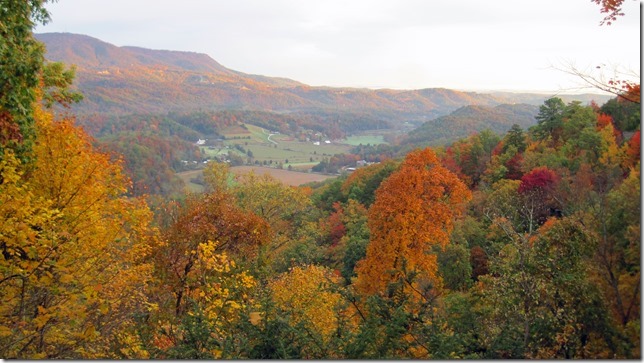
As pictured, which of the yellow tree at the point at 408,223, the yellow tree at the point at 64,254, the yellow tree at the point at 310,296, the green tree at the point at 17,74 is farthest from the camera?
the yellow tree at the point at 408,223

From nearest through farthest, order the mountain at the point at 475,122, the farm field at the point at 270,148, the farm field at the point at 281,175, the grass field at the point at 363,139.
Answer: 1. the farm field at the point at 281,175
2. the farm field at the point at 270,148
3. the mountain at the point at 475,122
4. the grass field at the point at 363,139

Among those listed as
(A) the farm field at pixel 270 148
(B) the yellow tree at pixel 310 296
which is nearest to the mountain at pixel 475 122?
(A) the farm field at pixel 270 148

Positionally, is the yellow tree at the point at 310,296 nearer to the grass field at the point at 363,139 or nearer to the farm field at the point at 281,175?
the farm field at the point at 281,175

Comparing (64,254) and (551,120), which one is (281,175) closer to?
(551,120)

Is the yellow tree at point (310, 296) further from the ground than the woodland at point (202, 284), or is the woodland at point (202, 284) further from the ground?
the woodland at point (202, 284)

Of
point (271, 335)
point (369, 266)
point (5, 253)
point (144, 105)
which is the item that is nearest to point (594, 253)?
point (271, 335)

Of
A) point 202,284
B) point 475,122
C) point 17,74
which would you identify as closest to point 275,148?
point 475,122
